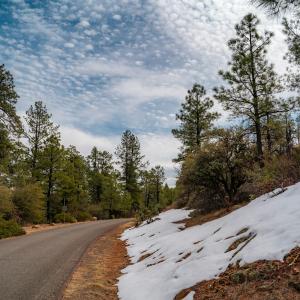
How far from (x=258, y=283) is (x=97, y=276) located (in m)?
5.94

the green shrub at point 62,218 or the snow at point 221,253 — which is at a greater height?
the green shrub at point 62,218

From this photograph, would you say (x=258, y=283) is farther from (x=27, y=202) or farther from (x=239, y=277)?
(x=27, y=202)

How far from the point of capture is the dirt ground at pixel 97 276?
26.7 feet

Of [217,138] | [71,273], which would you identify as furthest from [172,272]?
[217,138]

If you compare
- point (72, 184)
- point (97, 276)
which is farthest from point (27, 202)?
point (97, 276)

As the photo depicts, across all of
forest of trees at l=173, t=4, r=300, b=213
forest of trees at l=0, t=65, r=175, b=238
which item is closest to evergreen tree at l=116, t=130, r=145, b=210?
forest of trees at l=0, t=65, r=175, b=238

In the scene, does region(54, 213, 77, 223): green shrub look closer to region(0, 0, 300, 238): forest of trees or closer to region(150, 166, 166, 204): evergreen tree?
region(0, 0, 300, 238): forest of trees

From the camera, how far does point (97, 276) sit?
33.8ft

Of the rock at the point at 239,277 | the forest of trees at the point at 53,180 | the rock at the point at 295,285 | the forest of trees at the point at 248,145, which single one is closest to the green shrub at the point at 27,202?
the forest of trees at the point at 53,180

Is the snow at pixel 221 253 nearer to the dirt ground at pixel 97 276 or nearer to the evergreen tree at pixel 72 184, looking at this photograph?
the dirt ground at pixel 97 276

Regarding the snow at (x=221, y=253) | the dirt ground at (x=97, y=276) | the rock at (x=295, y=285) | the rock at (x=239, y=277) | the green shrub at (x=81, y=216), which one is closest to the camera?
the rock at (x=295, y=285)

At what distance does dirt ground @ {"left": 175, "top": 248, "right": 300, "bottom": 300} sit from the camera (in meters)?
4.96

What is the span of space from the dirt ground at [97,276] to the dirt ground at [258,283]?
8.77 feet

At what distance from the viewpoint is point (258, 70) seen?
2317 centimetres
